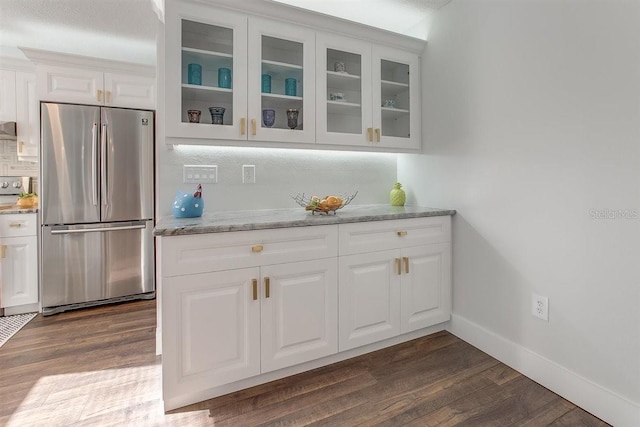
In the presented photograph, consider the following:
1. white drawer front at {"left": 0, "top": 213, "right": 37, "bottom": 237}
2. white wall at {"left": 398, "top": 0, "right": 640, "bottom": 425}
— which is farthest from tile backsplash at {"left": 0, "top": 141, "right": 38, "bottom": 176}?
white wall at {"left": 398, "top": 0, "right": 640, "bottom": 425}

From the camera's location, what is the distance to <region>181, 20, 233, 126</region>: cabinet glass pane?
183cm

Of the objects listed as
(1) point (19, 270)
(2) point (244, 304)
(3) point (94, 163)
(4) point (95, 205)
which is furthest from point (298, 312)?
(1) point (19, 270)

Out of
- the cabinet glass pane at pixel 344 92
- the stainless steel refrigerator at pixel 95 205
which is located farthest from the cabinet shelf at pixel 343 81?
the stainless steel refrigerator at pixel 95 205

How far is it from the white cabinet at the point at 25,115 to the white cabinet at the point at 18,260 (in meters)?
0.72

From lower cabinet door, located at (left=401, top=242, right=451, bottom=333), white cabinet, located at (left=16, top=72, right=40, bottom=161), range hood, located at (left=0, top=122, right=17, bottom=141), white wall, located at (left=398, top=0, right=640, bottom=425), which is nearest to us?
white wall, located at (left=398, top=0, right=640, bottom=425)

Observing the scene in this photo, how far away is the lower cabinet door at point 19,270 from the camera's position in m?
2.71

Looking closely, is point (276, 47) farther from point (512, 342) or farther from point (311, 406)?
point (512, 342)

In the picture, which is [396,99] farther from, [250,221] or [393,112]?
[250,221]

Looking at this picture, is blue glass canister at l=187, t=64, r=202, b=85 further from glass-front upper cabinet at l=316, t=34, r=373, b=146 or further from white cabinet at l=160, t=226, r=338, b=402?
white cabinet at l=160, t=226, r=338, b=402

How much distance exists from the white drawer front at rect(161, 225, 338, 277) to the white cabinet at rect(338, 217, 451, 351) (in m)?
0.16

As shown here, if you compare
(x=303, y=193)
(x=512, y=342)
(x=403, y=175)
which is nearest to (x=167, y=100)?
(x=303, y=193)

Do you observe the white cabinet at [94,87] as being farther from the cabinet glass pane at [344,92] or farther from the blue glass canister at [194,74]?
the cabinet glass pane at [344,92]

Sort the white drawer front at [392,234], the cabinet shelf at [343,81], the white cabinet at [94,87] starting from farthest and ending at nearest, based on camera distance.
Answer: the white cabinet at [94,87] → the cabinet shelf at [343,81] → the white drawer front at [392,234]


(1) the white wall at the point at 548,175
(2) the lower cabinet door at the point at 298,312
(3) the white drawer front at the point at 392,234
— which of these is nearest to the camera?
(1) the white wall at the point at 548,175
